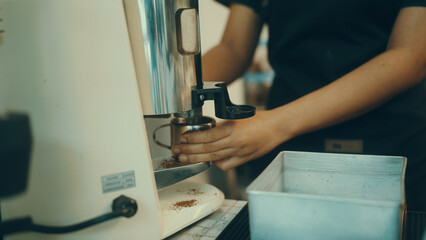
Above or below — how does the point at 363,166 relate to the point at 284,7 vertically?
below

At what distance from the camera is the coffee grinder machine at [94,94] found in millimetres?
438

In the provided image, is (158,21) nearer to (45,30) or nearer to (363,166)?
(45,30)

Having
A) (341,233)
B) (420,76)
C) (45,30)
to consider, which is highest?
(45,30)

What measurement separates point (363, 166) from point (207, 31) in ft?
2.83

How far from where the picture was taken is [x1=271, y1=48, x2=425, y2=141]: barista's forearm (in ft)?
2.27

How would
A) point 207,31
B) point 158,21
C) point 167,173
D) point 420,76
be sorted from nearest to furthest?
point 158,21 < point 167,173 < point 420,76 < point 207,31

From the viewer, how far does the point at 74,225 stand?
0.46 m

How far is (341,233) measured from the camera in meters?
0.38

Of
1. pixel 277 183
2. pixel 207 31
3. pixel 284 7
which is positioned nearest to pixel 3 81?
pixel 277 183

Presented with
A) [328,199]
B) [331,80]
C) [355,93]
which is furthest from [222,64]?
[328,199]

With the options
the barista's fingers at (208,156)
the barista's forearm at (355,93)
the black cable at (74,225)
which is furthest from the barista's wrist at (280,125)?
the black cable at (74,225)

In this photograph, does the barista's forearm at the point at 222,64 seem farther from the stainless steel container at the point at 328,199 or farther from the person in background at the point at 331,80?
the stainless steel container at the point at 328,199

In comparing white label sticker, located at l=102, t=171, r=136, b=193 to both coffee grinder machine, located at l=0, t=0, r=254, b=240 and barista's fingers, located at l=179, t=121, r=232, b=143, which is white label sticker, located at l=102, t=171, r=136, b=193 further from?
barista's fingers, located at l=179, t=121, r=232, b=143

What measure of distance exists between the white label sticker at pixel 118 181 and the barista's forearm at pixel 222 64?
0.47 meters
